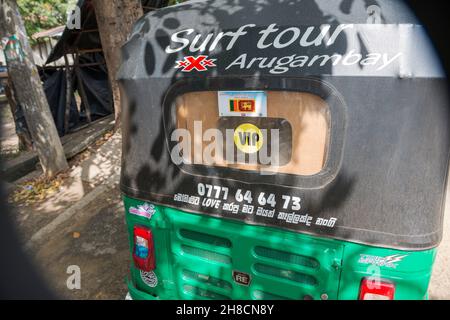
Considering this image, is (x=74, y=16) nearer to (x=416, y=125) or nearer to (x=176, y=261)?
(x=176, y=261)

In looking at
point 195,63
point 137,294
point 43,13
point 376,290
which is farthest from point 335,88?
point 43,13

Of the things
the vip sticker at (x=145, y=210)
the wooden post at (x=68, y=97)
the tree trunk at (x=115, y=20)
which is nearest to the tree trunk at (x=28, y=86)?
the tree trunk at (x=115, y=20)

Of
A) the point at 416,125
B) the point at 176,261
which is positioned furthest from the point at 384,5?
the point at 176,261

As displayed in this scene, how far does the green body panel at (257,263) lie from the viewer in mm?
1685

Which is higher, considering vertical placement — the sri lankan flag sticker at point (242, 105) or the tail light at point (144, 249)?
the sri lankan flag sticker at point (242, 105)

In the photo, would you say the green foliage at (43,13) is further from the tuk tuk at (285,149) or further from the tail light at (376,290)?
the tail light at (376,290)

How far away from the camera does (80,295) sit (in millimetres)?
3605

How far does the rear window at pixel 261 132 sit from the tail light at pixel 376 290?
2.20 ft

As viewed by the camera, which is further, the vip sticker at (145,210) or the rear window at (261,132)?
the vip sticker at (145,210)

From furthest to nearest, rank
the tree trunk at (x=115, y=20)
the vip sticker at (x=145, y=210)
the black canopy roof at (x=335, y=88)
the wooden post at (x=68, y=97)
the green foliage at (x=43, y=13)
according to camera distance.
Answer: the green foliage at (x=43, y=13) → the wooden post at (x=68, y=97) → the tree trunk at (x=115, y=20) → the vip sticker at (x=145, y=210) → the black canopy roof at (x=335, y=88)

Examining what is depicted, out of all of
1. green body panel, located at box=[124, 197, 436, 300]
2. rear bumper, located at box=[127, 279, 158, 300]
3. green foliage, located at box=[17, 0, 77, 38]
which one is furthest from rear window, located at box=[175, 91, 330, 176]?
green foliage, located at box=[17, 0, 77, 38]

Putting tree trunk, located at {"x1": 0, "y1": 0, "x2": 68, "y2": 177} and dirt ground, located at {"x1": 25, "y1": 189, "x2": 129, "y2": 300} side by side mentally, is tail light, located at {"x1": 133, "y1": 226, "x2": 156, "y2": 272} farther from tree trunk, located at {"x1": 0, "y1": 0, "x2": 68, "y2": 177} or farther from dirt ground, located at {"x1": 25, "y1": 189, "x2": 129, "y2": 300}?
tree trunk, located at {"x1": 0, "y1": 0, "x2": 68, "y2": 177}

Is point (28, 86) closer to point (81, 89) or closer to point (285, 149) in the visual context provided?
point (81, 89)
